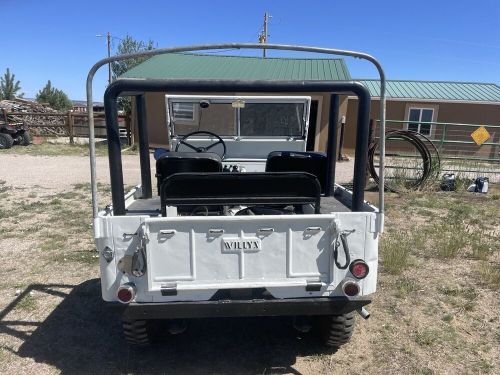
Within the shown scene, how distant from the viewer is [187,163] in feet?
11.5

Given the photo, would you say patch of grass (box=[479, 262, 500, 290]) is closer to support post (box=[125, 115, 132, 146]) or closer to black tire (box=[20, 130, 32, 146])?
support post (box=[125, 115, 132, 146])

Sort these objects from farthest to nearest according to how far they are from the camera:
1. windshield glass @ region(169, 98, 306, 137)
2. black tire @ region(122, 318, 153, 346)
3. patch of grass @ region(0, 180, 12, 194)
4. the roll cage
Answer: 1. patch of grass @ region(0, 180, 12, 194)
2. windshield glass @ region(169, 98, 306, 137)
3. black tire @ region(122, 318, 153, 346)
4. the roll cage

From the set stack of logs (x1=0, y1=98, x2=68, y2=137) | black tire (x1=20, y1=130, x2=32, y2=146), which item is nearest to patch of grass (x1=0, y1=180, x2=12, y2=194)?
black tire (x1=20, y1=130, x2=32, y2=146)

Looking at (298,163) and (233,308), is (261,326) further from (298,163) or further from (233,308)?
(298,163)

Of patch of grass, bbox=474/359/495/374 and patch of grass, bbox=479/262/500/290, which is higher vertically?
patch of grass, bbox=479/262/500/290

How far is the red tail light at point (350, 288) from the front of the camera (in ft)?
9.25

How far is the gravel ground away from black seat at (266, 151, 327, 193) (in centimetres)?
621

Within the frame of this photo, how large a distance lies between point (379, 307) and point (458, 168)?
8.10 metres

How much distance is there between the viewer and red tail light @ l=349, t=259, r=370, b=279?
2.81 metres

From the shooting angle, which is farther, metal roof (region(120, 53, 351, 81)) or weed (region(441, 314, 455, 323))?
metal roof (region(120, 53, 351, 81))

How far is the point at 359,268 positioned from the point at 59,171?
11.2m

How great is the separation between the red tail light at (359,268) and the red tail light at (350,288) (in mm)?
57

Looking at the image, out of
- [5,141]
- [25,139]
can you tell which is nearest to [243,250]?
[5,141]

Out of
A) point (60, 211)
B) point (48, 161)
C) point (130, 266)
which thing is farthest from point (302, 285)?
→ point (48, 161)
